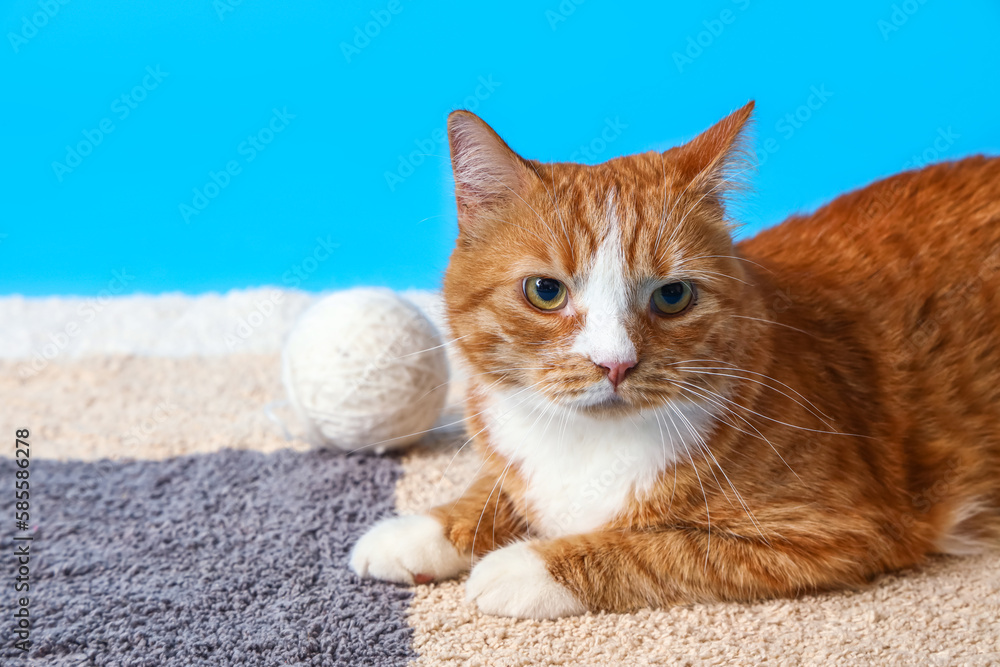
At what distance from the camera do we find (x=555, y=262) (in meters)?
1.55

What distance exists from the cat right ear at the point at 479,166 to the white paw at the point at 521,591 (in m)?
0.69

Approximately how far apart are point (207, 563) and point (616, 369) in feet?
3.33

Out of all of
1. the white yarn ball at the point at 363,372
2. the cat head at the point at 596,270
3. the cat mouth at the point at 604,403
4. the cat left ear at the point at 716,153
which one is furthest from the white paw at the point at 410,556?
the cat left ear at the point at 716,153

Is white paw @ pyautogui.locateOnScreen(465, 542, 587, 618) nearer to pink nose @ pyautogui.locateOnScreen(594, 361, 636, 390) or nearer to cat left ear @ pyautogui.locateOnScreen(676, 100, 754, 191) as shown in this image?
pink nose @ pyautogui.locateOnScreen(594, 361, 636, 390)

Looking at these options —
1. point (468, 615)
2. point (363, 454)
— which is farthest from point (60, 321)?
point (468, 615)

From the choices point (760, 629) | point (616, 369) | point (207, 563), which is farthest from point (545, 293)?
point (207, 563)

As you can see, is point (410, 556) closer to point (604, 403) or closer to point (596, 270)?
point (604, 403)

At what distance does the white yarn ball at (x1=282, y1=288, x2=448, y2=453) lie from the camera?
Answer: 2.31 m

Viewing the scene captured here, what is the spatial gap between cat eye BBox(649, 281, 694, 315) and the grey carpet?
2.44ft

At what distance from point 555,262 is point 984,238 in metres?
1.13

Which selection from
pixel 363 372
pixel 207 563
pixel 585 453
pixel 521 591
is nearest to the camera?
pixel 521 591

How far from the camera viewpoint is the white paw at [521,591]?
155cm

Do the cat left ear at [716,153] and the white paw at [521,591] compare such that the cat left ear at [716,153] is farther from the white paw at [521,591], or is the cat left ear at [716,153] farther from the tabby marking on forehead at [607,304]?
the white paw at [521,591]

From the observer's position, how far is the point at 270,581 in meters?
1.75
